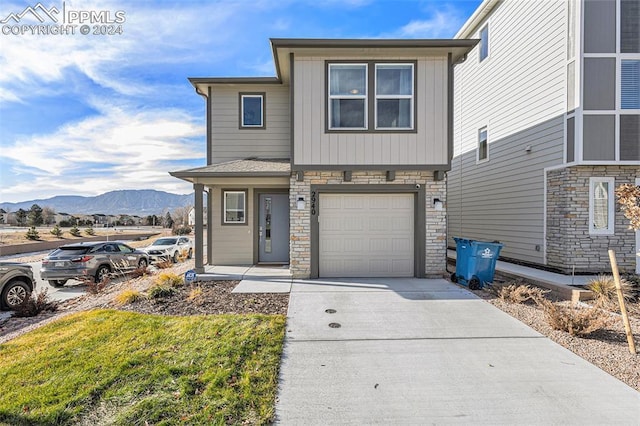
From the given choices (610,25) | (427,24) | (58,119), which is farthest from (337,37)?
(58,119)

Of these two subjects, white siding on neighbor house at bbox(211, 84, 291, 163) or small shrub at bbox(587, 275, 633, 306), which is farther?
white siding on neighbor house at bbox(211, 84, 291, 163)

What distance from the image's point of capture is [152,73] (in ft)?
34.9

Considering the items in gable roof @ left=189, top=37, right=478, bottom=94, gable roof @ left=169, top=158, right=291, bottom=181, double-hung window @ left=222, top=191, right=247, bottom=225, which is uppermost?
gable roof @ left=189, top=37, right=478, bottom=94

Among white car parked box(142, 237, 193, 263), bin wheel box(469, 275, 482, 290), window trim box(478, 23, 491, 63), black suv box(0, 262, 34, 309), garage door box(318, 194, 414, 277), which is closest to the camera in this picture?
black suv box(0, 262, 34, 309)

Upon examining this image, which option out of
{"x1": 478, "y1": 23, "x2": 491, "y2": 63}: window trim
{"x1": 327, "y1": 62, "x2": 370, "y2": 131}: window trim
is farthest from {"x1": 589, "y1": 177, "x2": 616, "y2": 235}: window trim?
{"x1": 478, "y1": 23, "x2": 491, "y2": 63}: window trim

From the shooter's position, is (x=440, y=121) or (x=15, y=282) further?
(x=440, y=121)

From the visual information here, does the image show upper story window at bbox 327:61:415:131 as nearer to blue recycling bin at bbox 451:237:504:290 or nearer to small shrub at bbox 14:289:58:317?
blue recycling bin at bbox 451:237:504:290

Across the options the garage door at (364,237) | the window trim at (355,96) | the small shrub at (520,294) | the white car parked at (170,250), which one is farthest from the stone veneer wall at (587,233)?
the white car parked at (170,250)

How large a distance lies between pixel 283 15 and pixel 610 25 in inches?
325

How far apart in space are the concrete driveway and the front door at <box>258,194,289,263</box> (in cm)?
436

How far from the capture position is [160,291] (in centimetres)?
636

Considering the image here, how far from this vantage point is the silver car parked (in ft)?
28.5

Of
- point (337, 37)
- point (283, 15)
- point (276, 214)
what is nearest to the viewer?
point (337, 37)

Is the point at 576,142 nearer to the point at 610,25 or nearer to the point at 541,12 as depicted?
the point at 610,25
